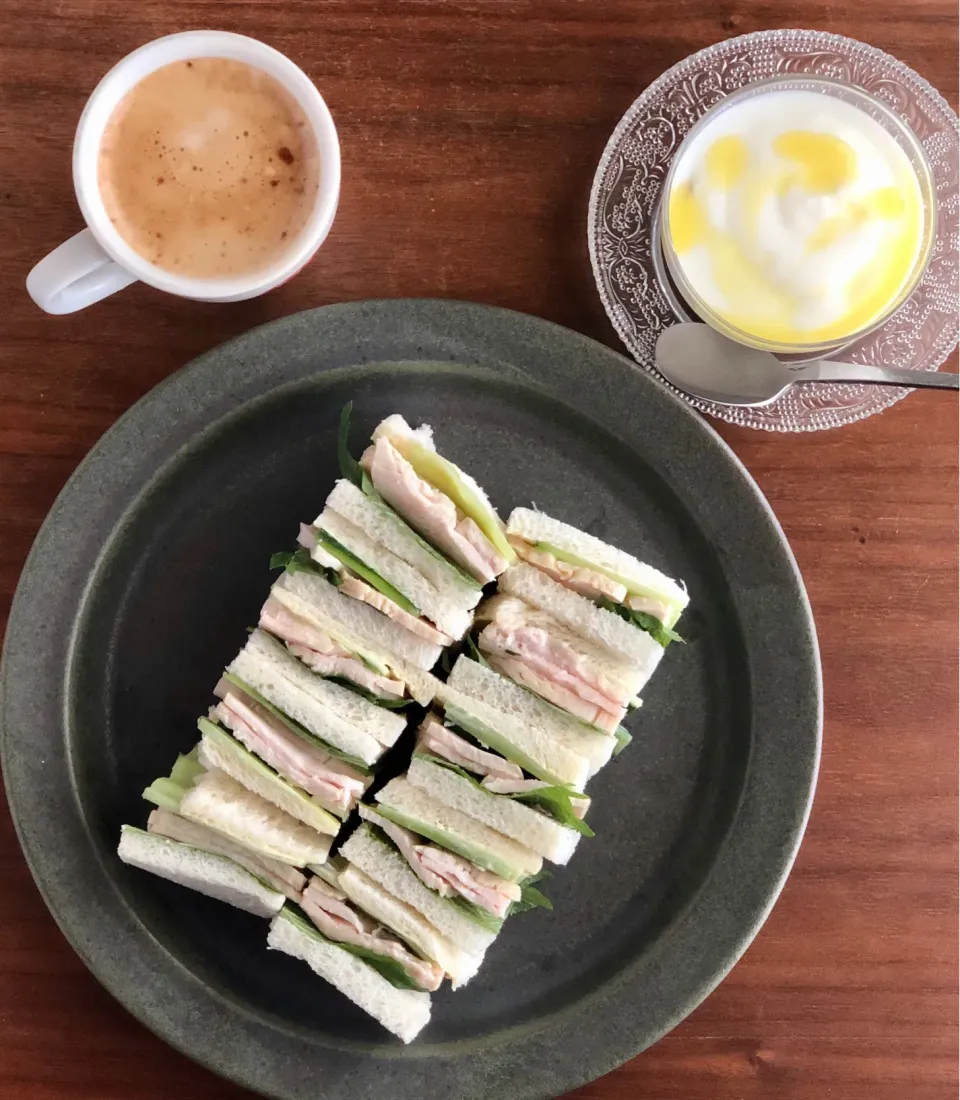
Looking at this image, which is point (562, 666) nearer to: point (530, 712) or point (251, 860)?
point (530, 712)

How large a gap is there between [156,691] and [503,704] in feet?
2.27

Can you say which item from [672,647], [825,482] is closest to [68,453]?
[672,647]

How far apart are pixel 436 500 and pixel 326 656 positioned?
1.13ft

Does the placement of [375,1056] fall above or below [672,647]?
below

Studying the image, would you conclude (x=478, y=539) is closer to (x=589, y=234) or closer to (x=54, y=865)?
(x=589, y=234)

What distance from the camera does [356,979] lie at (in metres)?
1.74

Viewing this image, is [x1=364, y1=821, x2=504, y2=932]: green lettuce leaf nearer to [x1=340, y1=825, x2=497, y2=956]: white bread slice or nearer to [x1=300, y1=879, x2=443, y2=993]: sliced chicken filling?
[x1=340, y1=825, x2=497, y2=956]: white bread slice

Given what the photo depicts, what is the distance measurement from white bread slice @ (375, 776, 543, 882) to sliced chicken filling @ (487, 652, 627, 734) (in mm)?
259

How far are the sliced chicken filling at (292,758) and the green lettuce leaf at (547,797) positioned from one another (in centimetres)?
14

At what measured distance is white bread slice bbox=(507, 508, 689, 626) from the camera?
1.79 meters

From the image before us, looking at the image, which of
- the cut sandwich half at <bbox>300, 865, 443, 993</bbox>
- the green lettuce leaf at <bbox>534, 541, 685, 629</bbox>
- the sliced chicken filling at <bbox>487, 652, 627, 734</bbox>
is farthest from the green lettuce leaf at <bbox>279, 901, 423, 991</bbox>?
the green lettuce leaf at <bbox>534, 541, 685, 629</bbox>

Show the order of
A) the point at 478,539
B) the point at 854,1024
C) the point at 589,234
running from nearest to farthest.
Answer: the point at 478,539 → the point at 589,234 → the point at 854,1024

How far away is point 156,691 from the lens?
193 cm

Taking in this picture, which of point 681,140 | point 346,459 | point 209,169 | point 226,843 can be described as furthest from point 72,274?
point 681,140
